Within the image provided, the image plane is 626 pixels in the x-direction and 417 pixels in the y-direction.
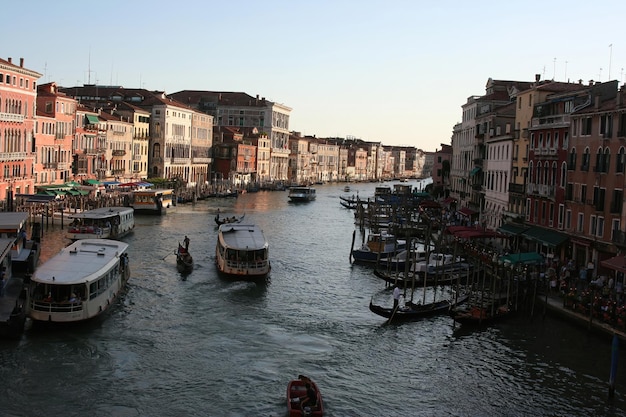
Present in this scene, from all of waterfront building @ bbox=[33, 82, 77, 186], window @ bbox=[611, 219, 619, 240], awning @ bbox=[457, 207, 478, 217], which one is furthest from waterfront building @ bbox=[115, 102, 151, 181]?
window @ bbox=[611, 219, 619, 240]

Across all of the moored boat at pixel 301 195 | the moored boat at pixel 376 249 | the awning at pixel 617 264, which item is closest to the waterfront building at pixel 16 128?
the moored boat at pixel 376 249

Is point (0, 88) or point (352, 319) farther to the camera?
point (0, 88)

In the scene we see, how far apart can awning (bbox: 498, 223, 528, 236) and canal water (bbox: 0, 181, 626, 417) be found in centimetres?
784

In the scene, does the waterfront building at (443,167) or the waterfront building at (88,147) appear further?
the waterfront building at (443,167)

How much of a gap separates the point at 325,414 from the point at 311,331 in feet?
18.3

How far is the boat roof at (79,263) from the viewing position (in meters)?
19.2

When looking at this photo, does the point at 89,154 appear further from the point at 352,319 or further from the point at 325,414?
the point at 325,414

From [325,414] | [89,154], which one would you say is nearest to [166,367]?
[325,414]

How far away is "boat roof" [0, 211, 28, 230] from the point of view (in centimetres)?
2450

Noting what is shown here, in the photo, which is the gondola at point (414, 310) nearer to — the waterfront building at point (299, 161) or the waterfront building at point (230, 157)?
the waterfront building at point (230, 157)

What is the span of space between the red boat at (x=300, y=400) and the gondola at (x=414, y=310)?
272 inches

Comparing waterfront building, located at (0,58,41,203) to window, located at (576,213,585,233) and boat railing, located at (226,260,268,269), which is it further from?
window, located at (576,213,585,233)

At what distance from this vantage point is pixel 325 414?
14898mm

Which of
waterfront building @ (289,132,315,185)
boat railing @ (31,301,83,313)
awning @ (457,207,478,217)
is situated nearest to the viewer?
boat railing @ (31,301,83,313)
